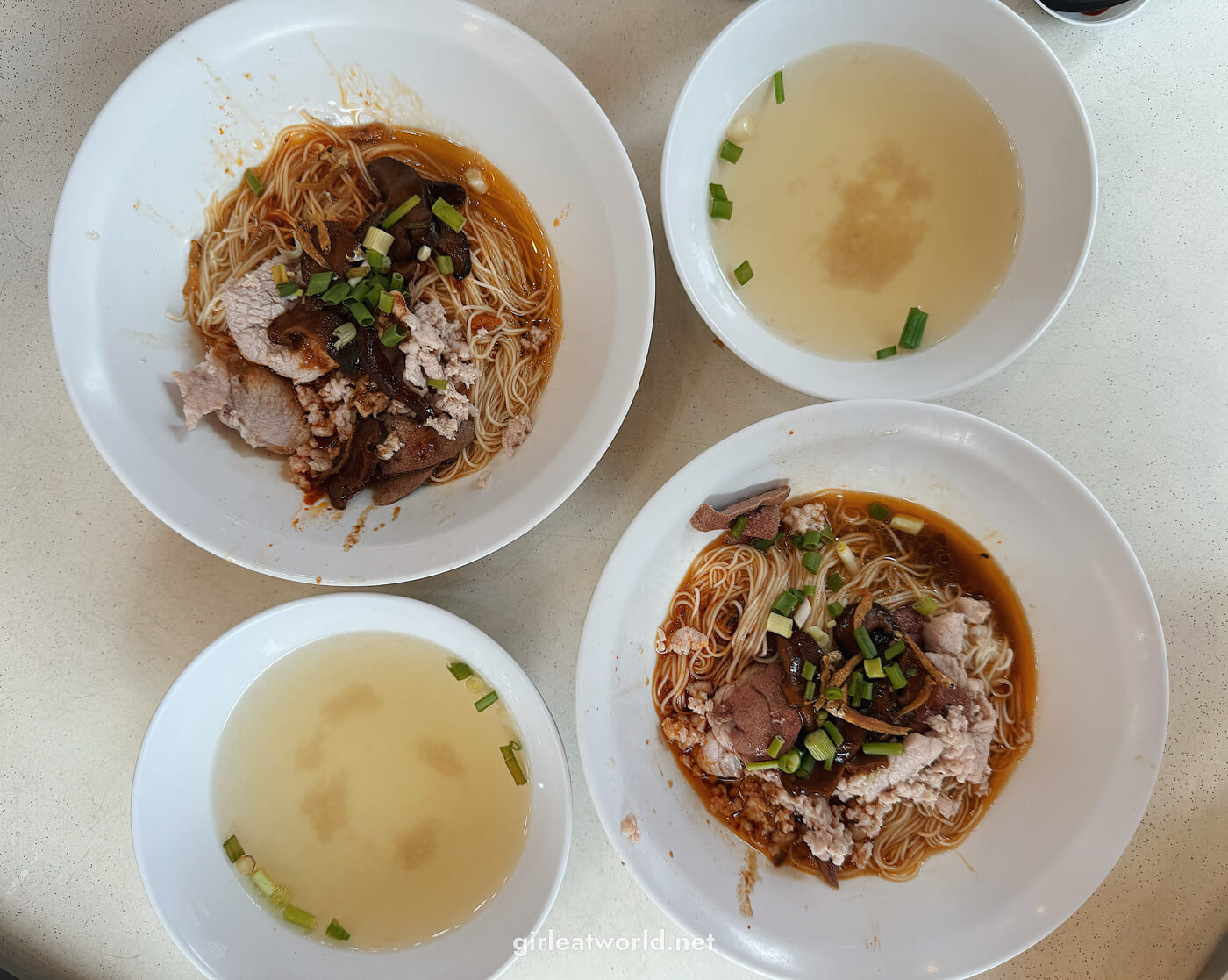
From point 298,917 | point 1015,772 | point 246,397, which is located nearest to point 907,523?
point 1015,772

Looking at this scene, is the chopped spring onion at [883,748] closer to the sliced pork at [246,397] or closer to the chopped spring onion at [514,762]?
the chopped spring onion at [514,762]

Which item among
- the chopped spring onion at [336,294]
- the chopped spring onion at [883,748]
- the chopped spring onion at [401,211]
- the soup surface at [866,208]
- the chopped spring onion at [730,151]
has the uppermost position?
the chopped spring onion at [401,211]

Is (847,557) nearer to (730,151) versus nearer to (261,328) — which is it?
(730,151)

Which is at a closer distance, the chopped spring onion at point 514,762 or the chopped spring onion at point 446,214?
the chopped spring onion at point 446,214

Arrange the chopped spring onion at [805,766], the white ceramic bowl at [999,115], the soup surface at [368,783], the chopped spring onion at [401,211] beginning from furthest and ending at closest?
the soup surface at [368,783] < the chopped spring onion at [805,766] < the chopped spring onion at [401,211] < the white ceramic bowl at [999,115]

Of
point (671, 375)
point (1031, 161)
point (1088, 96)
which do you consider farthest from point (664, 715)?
point (1088, 96)

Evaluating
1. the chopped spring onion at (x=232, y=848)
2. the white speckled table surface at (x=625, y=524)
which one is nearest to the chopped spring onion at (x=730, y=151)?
the white speckled table surface at (x=625, y=524)

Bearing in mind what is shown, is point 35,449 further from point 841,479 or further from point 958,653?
point 958,653
